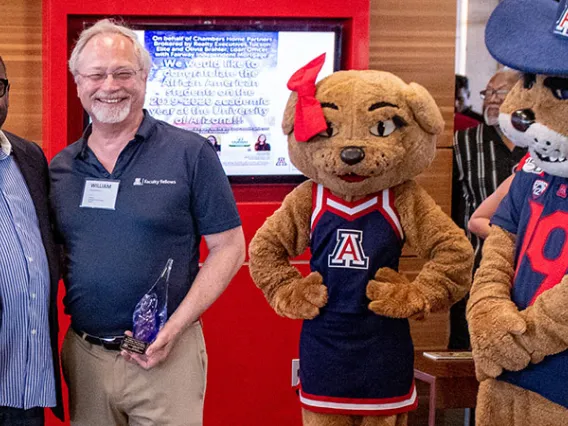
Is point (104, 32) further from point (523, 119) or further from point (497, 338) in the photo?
point (497, 338)

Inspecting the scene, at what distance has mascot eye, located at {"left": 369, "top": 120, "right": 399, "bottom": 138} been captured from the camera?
2961 millimetres

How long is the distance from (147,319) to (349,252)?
0.69 meters

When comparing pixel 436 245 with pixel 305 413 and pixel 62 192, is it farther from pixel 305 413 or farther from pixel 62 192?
pixel 62 192

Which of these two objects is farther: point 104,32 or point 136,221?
point 104,32

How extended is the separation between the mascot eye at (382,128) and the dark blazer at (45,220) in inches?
41.8

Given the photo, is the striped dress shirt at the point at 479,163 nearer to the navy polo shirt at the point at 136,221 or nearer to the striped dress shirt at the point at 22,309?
the navy polo shirt at the point at 136,221

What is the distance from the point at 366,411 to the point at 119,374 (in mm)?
795

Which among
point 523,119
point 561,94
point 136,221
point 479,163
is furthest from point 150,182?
point 479,163

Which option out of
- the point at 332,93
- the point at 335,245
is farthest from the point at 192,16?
the point at 335,245

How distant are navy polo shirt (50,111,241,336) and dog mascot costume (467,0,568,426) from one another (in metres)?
0.89

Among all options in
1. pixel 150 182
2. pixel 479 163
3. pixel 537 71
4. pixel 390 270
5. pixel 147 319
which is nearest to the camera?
pixel 537 71

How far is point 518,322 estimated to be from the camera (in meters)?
2.31

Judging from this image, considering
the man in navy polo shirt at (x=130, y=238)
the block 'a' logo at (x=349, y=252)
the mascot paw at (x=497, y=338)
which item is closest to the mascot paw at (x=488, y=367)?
the mascot paw at (x=497, y=338)

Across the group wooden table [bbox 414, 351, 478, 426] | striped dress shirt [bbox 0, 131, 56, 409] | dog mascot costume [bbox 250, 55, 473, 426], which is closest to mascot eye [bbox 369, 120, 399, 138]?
dog mascot costume [bbox 250, 55, 473, 426]
